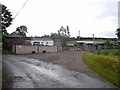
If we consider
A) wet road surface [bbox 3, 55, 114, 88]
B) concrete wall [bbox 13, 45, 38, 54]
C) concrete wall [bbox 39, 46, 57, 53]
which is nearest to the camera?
wet road surface [bbox 3, 55, 114, 88]

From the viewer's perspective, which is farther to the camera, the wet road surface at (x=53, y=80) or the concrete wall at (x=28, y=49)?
the concrete wall at (x=28, y=49)

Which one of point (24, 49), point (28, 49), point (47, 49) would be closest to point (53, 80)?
point (24, 49)

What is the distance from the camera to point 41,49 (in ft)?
195

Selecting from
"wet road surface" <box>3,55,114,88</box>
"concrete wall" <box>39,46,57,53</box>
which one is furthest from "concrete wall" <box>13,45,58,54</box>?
"wet road surface" <box>3,55,114,88</box>

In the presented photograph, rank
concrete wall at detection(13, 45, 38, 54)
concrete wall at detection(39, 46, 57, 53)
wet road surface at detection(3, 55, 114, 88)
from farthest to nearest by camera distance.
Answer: concrete wall at detection(39, 46, 57, 53) → concrete wall at detection(13, 45, 38, 54) → wet road surface at detection(3, 55, 114, 88)

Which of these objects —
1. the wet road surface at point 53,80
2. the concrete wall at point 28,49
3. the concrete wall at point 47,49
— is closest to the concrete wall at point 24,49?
the concrete wall at point 28,49

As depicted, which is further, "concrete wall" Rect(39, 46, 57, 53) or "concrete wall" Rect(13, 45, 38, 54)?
"concrete wall" Rect(39, 46, 57, 53)

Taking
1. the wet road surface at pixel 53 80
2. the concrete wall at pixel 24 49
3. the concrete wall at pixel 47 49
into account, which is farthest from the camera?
the concrete wall at pixel 47 49

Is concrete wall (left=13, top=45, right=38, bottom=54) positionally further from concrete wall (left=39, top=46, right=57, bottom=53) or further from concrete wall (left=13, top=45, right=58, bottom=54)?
concrete wall (left=39, top=46, right=57, bottom=53)

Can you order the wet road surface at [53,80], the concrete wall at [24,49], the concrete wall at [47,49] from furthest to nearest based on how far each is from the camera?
1. the concrete wall at [47,49]
2. the concrete wall at [24,49]
3. the wet road surface at [53,80]

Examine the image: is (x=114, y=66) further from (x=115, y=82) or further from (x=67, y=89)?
(x=67, y=89)

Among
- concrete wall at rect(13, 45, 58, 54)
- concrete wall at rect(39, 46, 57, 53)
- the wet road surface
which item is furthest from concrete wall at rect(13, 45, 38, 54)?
the wet road surface

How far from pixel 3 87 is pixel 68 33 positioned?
157 metres

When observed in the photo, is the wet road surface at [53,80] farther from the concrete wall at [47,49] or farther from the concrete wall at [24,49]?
the concrete wall at [47,49]
